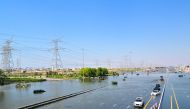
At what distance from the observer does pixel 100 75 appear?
628 ft

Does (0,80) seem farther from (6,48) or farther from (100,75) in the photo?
(100,75)

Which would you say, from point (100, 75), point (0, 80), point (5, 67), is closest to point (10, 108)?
point (0, 80)

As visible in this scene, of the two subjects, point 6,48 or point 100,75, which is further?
point 100,75

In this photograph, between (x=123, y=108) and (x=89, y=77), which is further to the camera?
(x=89, y=77)

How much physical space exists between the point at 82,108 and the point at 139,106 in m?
9.25

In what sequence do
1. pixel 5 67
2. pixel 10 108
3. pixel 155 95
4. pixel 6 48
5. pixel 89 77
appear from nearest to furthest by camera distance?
1. pixel 10 108
2. pixel 155 95
3. pixel 6 48
4. pixel 5 67
5. pixel 89 77

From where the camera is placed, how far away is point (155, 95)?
66.8 meters

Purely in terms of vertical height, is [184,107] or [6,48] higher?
[6,48]

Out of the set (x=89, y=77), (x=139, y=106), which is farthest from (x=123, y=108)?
(x=89, y=77)

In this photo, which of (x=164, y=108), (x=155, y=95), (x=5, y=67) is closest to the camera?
(x=164, y=108)

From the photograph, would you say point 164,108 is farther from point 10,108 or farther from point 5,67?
point 5,67

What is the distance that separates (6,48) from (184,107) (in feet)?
236

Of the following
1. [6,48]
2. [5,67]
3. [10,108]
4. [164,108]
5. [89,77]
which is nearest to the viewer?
[164,108]

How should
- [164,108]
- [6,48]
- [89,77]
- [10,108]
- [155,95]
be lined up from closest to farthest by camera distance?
[164,108]
[10,108]
[155,95]
[6,48]
[89,77]
